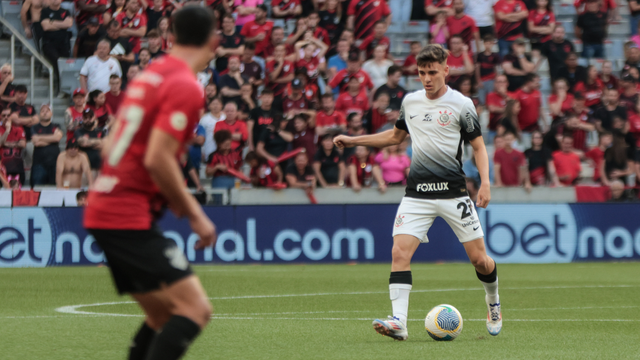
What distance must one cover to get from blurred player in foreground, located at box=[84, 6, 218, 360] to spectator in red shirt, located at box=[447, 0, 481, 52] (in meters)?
16.2

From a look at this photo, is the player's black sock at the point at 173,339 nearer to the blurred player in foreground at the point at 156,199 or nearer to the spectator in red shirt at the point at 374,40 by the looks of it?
the blurred player in foreground at the point at 156,199

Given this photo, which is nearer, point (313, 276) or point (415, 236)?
point (415, 236)

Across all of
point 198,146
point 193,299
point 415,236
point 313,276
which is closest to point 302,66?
point 198,146

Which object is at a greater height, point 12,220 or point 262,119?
point 262,119

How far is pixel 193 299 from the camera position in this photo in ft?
13.7

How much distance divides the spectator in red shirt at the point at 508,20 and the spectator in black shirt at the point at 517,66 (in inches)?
37.9

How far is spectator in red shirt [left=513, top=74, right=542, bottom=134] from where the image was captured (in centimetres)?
1861

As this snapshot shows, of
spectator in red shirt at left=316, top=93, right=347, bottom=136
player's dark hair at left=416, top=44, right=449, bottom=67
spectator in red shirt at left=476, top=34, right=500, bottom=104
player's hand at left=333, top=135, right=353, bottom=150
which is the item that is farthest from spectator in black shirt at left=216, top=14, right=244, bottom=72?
player's dark hair at left=416, top=44, right=449, bottom=67

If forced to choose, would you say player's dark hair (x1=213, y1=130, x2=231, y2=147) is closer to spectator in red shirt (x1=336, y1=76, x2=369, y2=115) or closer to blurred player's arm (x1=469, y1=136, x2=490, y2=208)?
spectator in red shirt (x1=336, y1=76, x2=369, y2=115)

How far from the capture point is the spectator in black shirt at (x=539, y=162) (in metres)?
17.5

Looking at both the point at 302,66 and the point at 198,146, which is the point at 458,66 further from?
the point at 198,146

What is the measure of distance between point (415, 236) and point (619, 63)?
1563 centimetres

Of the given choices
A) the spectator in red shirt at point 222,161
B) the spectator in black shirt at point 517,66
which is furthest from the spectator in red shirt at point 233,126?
the spectator in black shirt at point 517,66

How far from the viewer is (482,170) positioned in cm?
745
